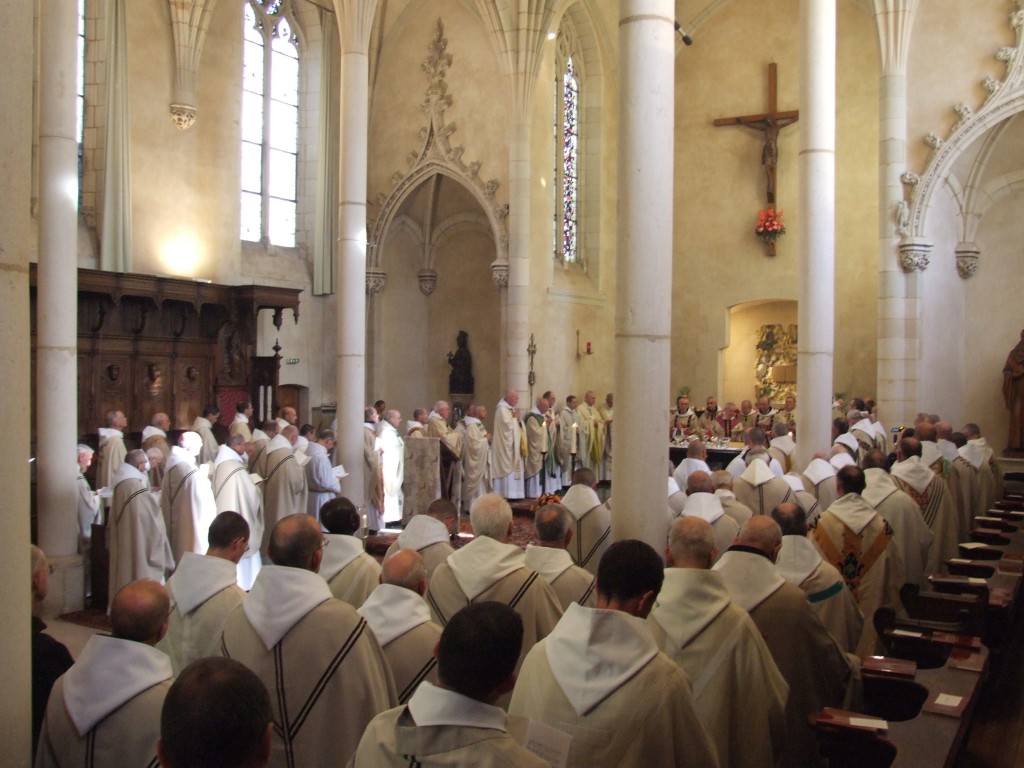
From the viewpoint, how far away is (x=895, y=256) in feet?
53.7

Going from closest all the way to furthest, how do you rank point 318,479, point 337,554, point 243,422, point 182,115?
1. point 337,554
2. point 318,479
3. point 243,422
4. point 182,115

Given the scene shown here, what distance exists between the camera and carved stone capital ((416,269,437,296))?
836 inches

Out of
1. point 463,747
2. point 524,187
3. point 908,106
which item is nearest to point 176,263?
point 524,187

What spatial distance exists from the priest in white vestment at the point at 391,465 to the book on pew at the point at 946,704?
8.97m

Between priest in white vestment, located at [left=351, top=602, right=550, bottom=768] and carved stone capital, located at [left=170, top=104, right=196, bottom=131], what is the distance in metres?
15.2

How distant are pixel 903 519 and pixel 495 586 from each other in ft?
13.5

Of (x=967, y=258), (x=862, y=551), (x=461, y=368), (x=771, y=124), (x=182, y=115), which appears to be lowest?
(x=862, y=551)

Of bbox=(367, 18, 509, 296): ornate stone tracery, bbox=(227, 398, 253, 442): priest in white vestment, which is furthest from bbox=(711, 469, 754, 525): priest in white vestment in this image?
bbox=(367, 18, 509, 296): ornate stone tracery

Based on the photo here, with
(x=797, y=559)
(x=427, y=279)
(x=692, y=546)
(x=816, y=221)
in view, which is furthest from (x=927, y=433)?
(x=427, y=279)

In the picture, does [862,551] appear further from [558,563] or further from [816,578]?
[558,563]

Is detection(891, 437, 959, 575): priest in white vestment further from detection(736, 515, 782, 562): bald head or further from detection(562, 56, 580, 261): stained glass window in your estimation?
detection(562, 56, 580, 261): stained glass window

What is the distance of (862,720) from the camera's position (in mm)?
3812

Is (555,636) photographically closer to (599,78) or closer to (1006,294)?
(1006,294)

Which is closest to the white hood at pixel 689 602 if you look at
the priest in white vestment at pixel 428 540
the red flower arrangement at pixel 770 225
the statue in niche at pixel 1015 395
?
the priest in white vestment at pixel 428 540
